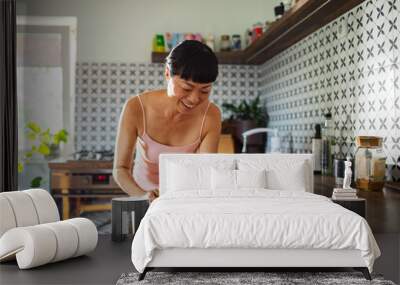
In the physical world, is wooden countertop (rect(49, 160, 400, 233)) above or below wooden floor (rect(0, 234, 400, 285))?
above

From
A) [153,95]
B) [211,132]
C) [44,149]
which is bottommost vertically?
[44,149]

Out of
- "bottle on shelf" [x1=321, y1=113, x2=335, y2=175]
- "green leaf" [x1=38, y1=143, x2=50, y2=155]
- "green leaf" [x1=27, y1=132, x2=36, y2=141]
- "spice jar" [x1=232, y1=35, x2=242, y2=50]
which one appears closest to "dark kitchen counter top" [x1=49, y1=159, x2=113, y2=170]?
"green leaf" [x1=38, y1=143, x2=50, y2=155]

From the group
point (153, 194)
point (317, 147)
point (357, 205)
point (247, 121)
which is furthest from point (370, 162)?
point (247, 121)

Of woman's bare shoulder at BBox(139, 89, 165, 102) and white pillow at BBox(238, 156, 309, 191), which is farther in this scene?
woman's bare shoulder at BBox(139, 89, 165, 102)

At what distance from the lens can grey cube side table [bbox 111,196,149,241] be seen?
199 inches

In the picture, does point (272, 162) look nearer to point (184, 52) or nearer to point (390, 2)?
point (184, 52)

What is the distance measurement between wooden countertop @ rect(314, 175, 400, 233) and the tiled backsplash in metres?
0.33

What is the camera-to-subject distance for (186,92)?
4992 mm

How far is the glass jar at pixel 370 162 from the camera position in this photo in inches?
182

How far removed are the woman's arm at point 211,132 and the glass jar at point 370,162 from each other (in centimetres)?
120

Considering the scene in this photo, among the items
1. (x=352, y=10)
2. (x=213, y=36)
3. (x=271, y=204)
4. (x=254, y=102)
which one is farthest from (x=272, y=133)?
(x=271, y=204)

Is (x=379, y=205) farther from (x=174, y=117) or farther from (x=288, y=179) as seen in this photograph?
(x=174, y=117)

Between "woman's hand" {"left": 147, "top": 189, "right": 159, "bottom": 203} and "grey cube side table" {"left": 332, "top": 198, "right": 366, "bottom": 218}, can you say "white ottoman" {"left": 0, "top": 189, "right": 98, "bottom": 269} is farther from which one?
"grey cube side table" {"left": 332, "top": 198, "right": 366, "bottom": 218}

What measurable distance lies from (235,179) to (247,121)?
2664mm
